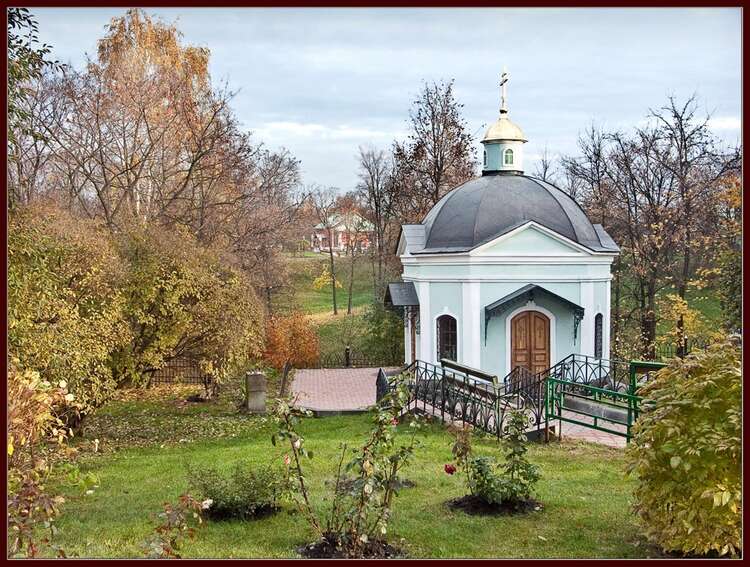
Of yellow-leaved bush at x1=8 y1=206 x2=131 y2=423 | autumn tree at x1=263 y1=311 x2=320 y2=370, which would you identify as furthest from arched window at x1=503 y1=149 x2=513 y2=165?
yellow-leaved bush at x1=8 y1=206 x2=131 y2=423

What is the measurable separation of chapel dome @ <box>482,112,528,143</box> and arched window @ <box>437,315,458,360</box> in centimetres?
573

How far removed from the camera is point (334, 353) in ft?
92.4

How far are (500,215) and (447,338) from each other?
364cm

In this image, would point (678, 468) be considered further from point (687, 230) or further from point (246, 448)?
point (687, 230)

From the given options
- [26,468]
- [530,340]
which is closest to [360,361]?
[530,340]

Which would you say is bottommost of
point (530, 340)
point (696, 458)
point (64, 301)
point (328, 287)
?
point (696, 458)

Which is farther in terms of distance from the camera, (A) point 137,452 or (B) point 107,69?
(B) point 107,69

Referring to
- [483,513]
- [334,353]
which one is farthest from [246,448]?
[334,353]

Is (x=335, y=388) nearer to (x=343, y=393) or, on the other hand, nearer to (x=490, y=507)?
(x=343, y=393)

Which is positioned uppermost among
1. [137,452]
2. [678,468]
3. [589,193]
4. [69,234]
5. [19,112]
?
[589,193]

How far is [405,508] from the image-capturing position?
8.41 metres

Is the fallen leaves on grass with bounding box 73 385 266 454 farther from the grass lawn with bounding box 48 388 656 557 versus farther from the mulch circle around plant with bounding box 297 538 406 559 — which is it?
the mulch circle around plant with bounding box 297 538 406 559

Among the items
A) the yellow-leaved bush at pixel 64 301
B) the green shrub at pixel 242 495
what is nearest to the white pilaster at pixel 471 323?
the yellow-leaved bush at pixel 64 301

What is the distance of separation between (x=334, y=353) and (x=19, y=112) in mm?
19516
